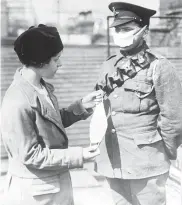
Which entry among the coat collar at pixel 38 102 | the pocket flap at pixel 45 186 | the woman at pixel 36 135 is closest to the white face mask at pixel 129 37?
the woman at pixel 36 135

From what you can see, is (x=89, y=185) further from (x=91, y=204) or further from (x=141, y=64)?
(x=141, y=64)

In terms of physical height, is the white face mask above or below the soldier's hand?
above

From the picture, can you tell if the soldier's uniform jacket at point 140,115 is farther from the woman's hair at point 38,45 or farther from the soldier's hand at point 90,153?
the woman's hair at point 38,45

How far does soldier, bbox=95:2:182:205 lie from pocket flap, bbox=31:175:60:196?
0.66 metres

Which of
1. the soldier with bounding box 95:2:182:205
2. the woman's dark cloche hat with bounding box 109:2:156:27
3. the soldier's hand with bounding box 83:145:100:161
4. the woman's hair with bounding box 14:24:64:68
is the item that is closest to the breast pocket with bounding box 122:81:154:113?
the soldier with bounding box 95:2:182:205

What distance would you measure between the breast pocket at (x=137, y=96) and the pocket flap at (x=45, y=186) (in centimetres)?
81

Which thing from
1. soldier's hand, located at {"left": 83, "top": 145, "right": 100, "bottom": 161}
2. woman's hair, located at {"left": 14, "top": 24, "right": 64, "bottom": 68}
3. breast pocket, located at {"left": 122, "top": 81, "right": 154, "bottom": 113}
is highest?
woman's hair, located at {"left": 14, "top": 24, "right": 64, "bottom": 68}

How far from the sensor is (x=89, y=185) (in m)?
4.45

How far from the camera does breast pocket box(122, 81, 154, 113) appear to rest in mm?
2441

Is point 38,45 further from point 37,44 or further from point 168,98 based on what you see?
point 168,98

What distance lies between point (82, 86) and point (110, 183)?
3962mm

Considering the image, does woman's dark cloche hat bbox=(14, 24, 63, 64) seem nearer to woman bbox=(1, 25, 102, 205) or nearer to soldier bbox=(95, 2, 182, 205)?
woman bbox=(1, 25, 102, 205)

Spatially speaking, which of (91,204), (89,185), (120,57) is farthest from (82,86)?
(120,57)

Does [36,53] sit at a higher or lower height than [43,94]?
higher
